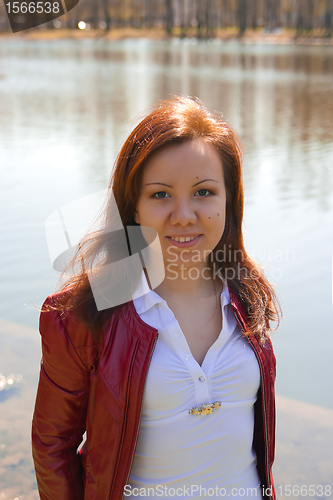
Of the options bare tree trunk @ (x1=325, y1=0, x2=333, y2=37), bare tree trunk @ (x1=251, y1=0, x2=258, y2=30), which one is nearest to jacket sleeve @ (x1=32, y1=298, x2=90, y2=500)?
bare tree trunk @ (x1=325, y1=0, x2=333, y2=37)

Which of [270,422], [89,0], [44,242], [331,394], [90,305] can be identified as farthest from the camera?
[89,0]

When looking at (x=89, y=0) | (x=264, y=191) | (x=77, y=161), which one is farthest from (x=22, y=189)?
(x=89, y=0)

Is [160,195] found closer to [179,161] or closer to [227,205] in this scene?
[179,161]

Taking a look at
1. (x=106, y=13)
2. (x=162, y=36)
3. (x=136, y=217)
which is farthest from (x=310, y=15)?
(x=136, y=217)

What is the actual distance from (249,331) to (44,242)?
3.65 metres

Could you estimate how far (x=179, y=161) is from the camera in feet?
3.92

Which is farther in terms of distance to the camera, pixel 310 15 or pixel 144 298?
pixel 310 15

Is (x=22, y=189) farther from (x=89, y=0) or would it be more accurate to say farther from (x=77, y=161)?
(x=89, y=0)

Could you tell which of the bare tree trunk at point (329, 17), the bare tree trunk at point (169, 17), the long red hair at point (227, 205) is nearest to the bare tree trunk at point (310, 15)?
the bare tree trunk at point (329, 17)

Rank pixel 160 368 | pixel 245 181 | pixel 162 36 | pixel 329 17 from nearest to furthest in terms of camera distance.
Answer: pixel 160 368
pixel 245 181
pixel 162 36
pixel 329 17

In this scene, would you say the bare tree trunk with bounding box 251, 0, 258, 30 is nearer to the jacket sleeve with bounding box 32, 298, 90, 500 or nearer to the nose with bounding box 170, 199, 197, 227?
the nose with bounding box 170, 199, 197, 227

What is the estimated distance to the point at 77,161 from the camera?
6902mm

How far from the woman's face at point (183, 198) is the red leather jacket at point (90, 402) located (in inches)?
7.2

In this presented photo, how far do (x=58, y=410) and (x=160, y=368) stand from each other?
23cm
